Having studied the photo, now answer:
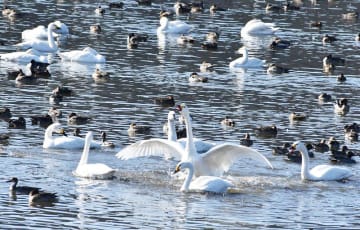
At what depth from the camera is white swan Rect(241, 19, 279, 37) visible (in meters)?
50.5

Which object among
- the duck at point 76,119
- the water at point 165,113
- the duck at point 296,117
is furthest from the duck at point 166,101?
the duck at point 296,117

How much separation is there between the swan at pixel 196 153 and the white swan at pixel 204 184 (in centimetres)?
104

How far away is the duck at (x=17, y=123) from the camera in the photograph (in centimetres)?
2989

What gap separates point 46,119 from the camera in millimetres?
30797

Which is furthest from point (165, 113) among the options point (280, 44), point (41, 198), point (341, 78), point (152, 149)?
point (280, 44)

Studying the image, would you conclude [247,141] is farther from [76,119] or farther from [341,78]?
[341,78]

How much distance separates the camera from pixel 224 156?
25688 millimetres

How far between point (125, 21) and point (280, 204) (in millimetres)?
30412

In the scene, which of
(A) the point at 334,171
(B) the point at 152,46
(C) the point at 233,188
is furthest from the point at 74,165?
(B) the point at 152,46

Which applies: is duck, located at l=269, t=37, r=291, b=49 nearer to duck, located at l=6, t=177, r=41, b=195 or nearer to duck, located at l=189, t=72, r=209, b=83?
duck, located at l=189, t=72, r=209, b=83

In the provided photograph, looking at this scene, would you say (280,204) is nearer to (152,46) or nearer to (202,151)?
(202,151)

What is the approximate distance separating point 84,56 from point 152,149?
15.2 meters

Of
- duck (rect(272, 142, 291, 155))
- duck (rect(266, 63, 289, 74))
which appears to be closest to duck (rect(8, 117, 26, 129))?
duck (rect(272, 142, 291, 155))

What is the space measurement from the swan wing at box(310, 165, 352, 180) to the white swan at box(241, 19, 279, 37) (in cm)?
2480
